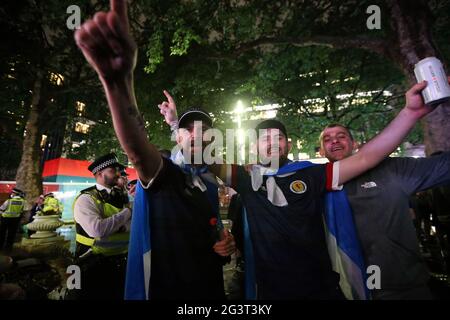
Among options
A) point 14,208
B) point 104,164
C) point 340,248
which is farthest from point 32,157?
point 340,248

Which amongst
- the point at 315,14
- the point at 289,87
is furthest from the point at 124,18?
the point at 289,87

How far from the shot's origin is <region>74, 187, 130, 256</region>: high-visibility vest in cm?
330

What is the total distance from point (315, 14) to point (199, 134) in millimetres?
7052

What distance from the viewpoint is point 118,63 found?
4.17 ft

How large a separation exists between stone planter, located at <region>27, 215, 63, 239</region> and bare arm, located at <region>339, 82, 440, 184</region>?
10350 mm

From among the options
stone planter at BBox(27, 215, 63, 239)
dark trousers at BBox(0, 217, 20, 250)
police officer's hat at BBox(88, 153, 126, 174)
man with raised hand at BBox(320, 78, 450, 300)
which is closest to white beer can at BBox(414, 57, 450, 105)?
man with raised hand at BBox(320, 78, 450, 300)

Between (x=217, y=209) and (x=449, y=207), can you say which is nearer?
(x=217, y=209)

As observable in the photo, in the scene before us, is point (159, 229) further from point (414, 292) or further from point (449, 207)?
point (449, 207)

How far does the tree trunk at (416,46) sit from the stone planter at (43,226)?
1129 centimetres

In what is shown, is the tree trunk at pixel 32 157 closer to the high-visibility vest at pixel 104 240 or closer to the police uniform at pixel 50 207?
the police uniform at pixel 50 207


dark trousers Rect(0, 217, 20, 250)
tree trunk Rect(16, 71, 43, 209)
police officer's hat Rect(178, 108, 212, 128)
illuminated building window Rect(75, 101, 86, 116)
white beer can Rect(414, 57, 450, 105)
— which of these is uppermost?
illuminated building window Rect(75, 101, 86, 116)

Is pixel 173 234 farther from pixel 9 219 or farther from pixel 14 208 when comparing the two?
pixel 14 208

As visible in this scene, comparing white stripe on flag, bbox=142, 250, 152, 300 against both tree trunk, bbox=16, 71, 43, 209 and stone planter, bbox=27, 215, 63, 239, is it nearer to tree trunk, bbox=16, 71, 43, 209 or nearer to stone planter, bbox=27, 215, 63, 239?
stone planter, bbox=27, 215, 63, 239
